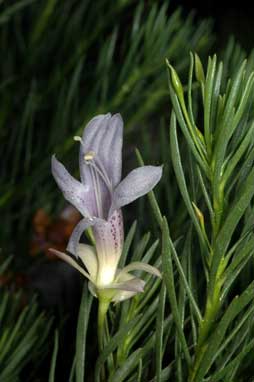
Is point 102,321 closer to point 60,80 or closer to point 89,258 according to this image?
point 89,258

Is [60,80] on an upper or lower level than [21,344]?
upper

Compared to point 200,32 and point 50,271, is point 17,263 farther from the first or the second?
point 50,271

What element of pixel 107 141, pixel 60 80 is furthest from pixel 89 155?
pixel 60 80

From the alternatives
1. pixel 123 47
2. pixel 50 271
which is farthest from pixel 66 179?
pixel 50 271

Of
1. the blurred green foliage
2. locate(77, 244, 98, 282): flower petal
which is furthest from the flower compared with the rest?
the blurred green foliage

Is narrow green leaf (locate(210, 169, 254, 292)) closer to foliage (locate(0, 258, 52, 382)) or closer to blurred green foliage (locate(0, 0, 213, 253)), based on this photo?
foliage (locate(0, 258, 52, 382))

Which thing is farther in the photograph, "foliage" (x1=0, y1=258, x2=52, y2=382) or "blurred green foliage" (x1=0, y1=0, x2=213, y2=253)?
"blurred green foliage" (x1=0, y1=0, x2=213, y2=253)

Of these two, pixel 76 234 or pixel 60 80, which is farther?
pixel 60 80
